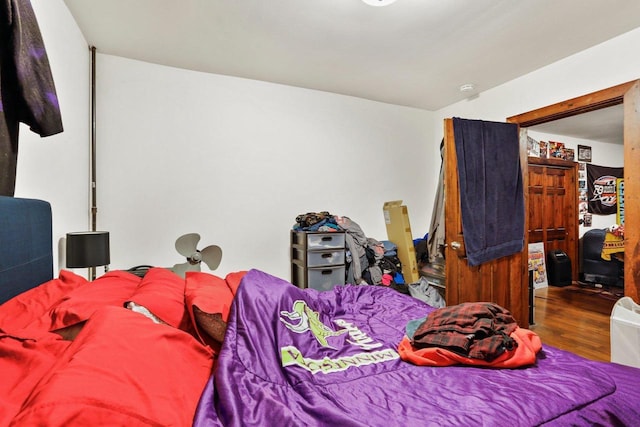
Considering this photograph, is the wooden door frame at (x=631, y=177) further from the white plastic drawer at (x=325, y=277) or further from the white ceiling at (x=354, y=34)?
the white plastic drawer at (x=325, y=277)

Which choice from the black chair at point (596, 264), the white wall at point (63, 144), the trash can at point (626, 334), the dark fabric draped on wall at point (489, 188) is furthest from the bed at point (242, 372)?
the black chair at point (596, 264)

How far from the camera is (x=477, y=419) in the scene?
0.85 meters

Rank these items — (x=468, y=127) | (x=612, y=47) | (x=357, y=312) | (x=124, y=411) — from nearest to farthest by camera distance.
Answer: (x=124, y=411) → (x=357, y=312) → (x=612, y=47) → (x=468, y=127)

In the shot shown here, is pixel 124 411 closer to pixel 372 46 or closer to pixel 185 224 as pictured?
pixel 185 224

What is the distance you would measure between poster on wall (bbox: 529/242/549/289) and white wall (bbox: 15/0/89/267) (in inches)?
213

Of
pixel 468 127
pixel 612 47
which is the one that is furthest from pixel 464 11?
pixel 612 47

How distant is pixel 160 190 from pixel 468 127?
106 inches

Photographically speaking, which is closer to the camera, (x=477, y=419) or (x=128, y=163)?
(x=477, y=419)

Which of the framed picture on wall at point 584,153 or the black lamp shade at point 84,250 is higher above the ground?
the framed picture on wall at point 584,153

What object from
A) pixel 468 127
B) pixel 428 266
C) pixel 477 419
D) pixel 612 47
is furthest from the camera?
pixel 428 266

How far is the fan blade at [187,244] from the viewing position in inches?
98.1

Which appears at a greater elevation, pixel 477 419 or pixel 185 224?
pixel 185 224

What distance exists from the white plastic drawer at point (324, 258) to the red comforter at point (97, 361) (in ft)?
5.50

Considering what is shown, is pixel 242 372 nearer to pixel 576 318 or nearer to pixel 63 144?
pixel 63 144
